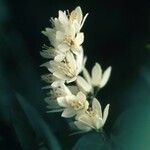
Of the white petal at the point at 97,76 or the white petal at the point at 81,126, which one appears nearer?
the white petal at the point at 81,126

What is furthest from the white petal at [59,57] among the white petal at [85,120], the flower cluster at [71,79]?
the white petal at [85,120]

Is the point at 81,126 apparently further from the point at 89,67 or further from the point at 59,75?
the point at 89,67

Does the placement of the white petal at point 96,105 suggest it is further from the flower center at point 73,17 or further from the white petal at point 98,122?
the flower center at point 73,17

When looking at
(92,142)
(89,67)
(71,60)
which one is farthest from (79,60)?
(89,67)

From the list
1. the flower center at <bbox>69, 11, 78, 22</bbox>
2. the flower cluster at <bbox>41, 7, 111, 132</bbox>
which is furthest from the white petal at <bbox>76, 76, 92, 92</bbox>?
the flower center at <bbox>69, 11, 78, 22</bbox>
